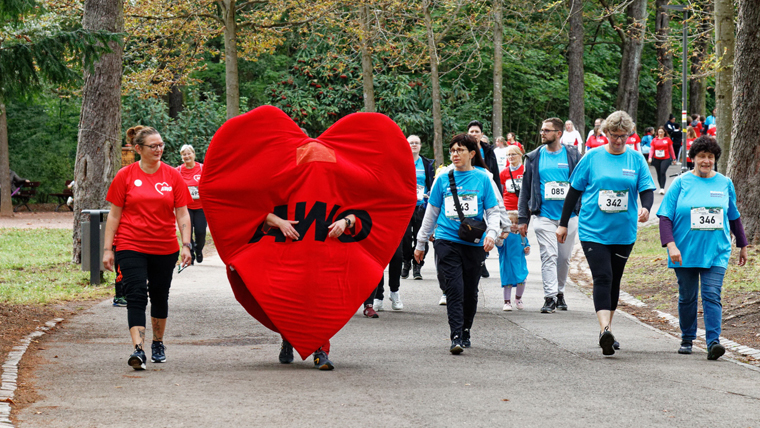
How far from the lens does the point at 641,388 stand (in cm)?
671

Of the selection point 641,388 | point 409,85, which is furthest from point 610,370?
point 409,85

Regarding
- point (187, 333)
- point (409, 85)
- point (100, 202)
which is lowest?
point (187, 333)

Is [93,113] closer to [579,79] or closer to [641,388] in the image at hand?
[641,388]

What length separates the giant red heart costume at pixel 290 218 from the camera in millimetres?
7234

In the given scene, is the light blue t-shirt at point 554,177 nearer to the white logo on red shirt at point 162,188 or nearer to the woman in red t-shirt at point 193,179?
the white logo on red shirt at point 162,188

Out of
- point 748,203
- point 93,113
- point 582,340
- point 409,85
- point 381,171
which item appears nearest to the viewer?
point 381,171

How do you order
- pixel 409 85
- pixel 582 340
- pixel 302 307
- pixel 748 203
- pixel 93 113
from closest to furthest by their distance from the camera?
1. pixel 302 307
2. pixel 582 340
3. pixel 748 203
4. pixel 93 113
5. pixel 409 85

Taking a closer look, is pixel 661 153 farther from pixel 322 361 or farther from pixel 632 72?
pixel 322 361

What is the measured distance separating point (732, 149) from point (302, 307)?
359 inches

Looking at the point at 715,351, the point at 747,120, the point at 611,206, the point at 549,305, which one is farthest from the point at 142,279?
the point at 747,120

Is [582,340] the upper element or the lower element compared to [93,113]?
lower

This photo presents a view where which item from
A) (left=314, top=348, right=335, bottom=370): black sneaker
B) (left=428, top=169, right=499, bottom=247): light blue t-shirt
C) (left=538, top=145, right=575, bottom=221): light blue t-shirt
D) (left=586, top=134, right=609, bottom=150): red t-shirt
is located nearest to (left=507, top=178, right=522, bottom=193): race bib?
(left=538, top=145, right=575, bottom=221): light blue t-shirt

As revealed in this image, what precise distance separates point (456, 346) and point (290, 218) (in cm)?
185

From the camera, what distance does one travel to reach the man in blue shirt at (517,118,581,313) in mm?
10750
